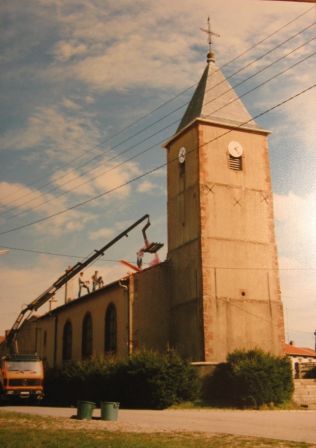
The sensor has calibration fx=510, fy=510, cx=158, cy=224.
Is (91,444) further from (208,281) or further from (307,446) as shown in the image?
(208,281)

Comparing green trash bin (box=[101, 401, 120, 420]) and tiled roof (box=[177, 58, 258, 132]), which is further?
tiled roof (box=[177, 58, 258, 132])

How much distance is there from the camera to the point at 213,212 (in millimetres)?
31766

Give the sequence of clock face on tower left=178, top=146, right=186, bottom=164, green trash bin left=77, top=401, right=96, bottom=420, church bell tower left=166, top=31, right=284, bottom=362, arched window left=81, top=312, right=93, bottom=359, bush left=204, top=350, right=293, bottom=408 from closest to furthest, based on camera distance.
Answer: green trash bin left=77, top=401, right=96, bottom=420
bush left=204, top=350, right=293, bottom=408
church bell tower left=166, top=31, right=284, bottom=362
clock face on tower left=178, top=146, right=186, bottom=164
arched window left=81, top=312, right=93, bottom=359

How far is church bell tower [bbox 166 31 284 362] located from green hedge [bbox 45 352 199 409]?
183 inches

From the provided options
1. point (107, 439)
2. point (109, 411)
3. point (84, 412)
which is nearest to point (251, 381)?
point (109, 411)

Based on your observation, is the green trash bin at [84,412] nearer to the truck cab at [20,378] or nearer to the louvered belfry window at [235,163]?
the truck cab at [20,378]

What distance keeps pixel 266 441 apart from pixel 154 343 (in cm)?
2120

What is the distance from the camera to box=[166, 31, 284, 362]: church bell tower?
2975 cm

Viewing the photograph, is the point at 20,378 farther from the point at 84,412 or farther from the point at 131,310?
the point at 84,412

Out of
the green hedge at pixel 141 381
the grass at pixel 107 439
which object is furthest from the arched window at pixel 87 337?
the grass at pixel 107 439

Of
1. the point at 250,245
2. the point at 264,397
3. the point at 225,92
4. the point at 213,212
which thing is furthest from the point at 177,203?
the point at 264,397

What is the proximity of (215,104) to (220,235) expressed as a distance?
9.39 m

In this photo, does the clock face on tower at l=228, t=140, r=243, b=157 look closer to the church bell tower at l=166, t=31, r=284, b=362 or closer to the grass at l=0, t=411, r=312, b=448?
the church bell tower at l=166, t=31, r=284, b=362

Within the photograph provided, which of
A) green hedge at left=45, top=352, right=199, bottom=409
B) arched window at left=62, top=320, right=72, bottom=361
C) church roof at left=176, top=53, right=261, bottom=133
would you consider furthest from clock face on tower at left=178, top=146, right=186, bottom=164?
arched window at left=62, top=320, right=72, bottom=361
